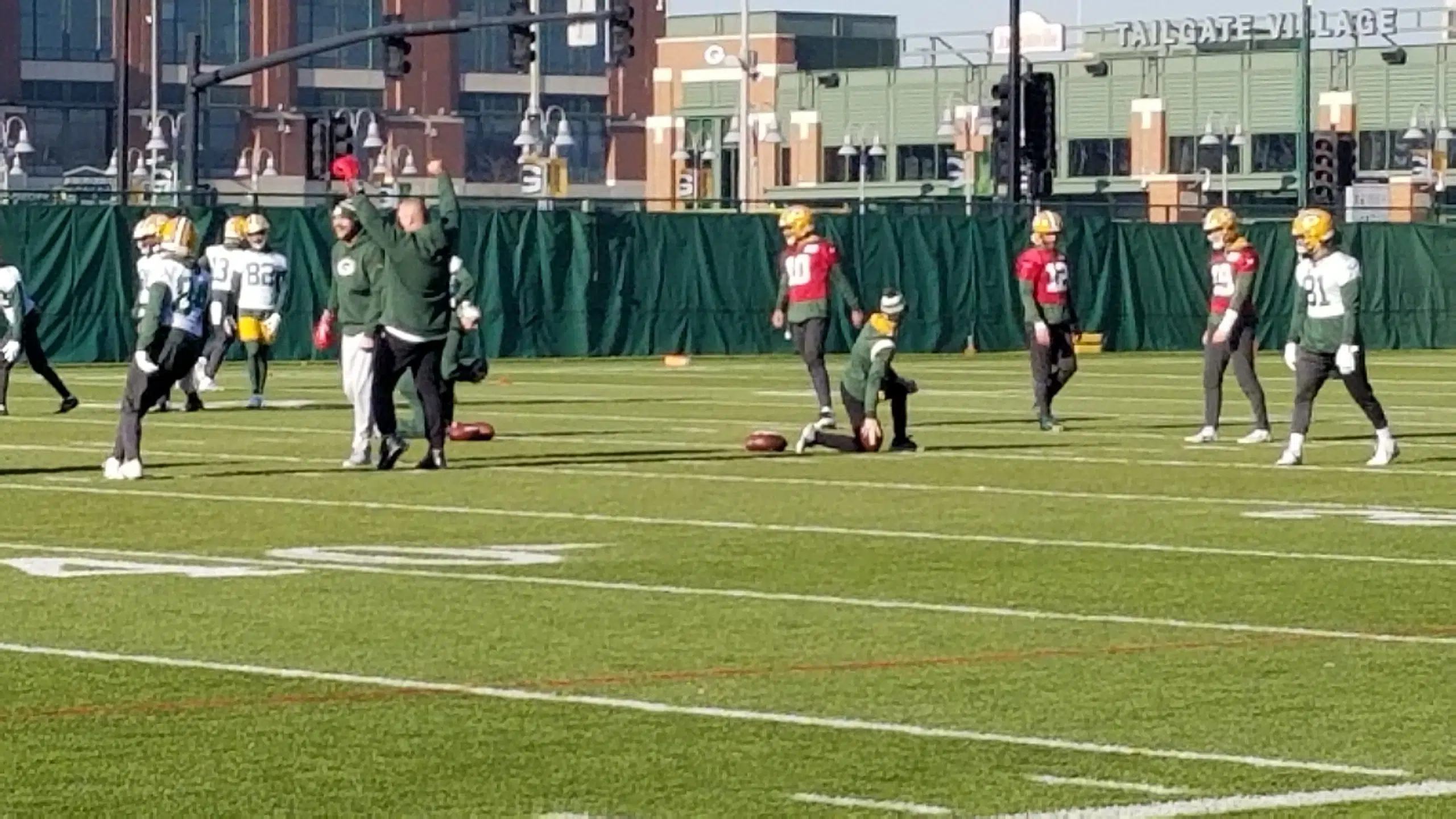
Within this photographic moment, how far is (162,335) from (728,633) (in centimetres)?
925

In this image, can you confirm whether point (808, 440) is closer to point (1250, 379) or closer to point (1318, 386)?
point (1318, 386)

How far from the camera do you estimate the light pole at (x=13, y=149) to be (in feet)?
310

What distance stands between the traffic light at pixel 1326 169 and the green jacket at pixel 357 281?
39.0 meters

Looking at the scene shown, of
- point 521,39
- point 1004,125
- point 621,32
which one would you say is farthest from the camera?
point 521,39

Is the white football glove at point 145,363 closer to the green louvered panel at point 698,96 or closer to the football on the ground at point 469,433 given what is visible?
the football on the ground at point 469,433

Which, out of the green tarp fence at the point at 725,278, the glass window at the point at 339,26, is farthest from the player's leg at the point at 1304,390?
the glass window at the point at 339,26

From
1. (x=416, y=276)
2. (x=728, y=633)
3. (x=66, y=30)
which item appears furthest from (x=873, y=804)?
(x=66, y=30)

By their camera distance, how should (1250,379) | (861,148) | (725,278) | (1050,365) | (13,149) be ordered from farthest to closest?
(861,148)
(13,149)
(725,278)
(1050,365)
(1250,379)

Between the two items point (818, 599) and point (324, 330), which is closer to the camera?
point (818, 599)

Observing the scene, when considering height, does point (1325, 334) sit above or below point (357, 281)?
below

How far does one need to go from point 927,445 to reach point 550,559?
33.0ft

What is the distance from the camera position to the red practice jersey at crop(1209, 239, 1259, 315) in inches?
1061

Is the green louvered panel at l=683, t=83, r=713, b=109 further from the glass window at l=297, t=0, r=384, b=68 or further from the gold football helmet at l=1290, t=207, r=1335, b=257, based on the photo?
the gold football helmet at l=1290, t=207, r=1335, b=257

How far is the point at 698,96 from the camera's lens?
122500mm
